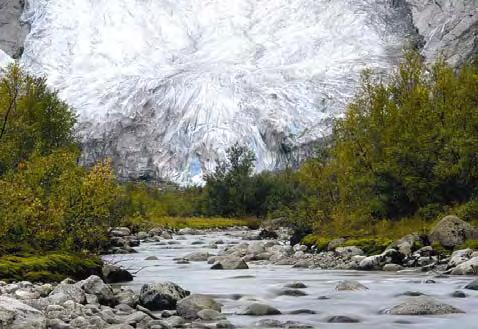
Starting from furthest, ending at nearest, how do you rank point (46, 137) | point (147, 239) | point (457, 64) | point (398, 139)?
point (457, 64) → point (147, 239) → point (46, 137) → point (398, 139)

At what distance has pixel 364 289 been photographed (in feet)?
47.1

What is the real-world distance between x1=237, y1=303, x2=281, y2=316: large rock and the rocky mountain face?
7144 centimetres

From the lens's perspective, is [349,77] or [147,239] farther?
[349,77]

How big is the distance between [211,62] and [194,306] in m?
93.9

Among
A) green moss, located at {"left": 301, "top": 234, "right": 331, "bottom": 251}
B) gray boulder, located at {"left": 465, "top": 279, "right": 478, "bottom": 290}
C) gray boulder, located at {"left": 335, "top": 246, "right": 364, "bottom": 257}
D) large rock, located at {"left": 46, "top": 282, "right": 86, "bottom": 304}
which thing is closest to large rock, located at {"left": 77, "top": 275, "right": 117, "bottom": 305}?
large rock, located at {"left": 46, "top": 282, "right": 86, "bottom": 304}

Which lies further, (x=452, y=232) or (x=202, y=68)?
(x=202, y=68)

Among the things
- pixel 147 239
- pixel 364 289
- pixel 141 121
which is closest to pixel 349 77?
pixel 141 121

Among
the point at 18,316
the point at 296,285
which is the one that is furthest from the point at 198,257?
the point at 18,316

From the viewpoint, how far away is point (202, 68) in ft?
328

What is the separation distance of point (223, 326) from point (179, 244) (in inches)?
909

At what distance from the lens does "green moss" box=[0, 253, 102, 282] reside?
1373 cm

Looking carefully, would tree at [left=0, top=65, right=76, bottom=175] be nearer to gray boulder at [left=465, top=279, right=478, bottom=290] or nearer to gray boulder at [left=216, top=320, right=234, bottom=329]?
gray boulder at [left=216, top=320, right=234, bottom=329]

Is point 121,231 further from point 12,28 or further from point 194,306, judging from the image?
point 12,28

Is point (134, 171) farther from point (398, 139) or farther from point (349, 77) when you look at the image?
point (398, 139)
